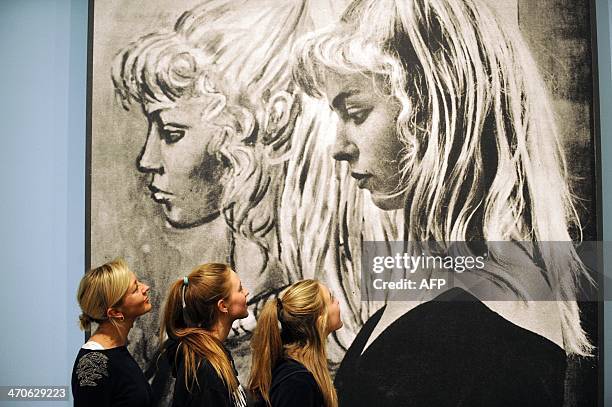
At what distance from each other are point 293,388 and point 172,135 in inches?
52.6

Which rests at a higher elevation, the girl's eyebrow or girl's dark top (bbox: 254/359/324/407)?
the girl's eyebrow

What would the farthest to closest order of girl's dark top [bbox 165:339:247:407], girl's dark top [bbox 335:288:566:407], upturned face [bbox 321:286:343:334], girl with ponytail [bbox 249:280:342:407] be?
1. girl's dark top [bbox 335:288:566:407]
2. upturned face [bbox 321:286:343:334]
3. girl with ponytail [bbox 249:280:342:407]
4. girl's dark top [bbox 165:339:247:407]

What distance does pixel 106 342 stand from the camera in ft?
7.33

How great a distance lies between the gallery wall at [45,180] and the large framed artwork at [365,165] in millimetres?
94

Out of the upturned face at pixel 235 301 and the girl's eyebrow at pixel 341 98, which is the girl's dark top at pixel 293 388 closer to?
the upturned face at pixel 235 301

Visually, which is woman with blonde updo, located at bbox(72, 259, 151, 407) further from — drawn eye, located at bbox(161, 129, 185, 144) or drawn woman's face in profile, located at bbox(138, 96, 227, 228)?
drawn eye, located at bbox(161, 129, 185, 144)

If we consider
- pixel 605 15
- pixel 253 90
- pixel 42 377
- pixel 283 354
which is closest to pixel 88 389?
pixel 283 354

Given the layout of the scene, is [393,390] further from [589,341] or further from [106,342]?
[106,342]

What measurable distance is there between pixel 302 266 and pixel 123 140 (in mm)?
942

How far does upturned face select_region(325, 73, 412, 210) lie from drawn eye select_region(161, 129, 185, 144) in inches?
25.8

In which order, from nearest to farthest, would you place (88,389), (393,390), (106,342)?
(88,389) → (106,342) → (393,390)

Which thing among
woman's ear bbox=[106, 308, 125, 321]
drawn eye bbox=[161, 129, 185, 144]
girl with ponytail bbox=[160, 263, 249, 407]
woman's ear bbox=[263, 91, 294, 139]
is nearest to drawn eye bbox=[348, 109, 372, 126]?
woman's ear bbox=[263, 91, 294, 139]

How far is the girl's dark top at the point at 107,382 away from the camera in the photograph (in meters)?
2.09
